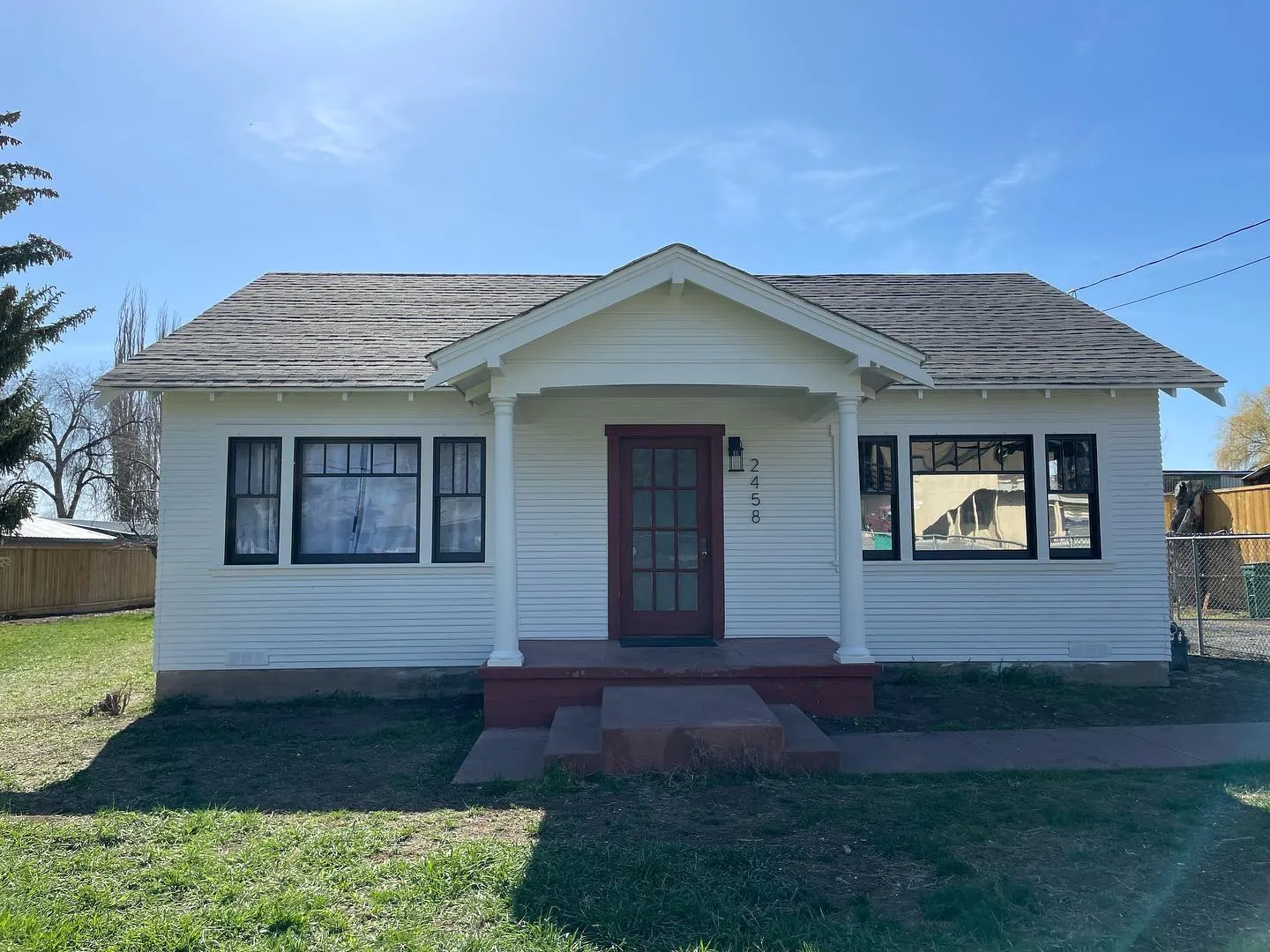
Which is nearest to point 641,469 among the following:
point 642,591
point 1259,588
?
point 642,591

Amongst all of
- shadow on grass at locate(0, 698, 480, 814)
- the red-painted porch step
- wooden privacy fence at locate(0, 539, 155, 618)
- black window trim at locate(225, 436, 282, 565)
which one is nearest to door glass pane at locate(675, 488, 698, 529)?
shadow on grass at locate(0, 698, 480, 814)

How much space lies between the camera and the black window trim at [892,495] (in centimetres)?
923

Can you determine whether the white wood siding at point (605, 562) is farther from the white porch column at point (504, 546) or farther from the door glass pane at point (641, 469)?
the white porch column at point (504, 546)

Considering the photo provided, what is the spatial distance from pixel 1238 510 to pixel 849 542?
14.8 meters

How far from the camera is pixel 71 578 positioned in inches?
808

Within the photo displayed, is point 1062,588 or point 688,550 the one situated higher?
point 688,550

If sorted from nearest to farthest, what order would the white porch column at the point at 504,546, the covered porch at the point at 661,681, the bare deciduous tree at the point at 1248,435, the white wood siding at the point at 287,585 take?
1. the covered porch at the point at 661,681
2. the white porch column at the point at 504,546
3. the white wood siding at the point at 287,585
4. the bare deciduous tree at the point at 1248,435

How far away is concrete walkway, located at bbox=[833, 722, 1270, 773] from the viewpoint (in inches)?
243

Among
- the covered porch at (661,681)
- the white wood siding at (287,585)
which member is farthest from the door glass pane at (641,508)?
the covered porch at (661,681)

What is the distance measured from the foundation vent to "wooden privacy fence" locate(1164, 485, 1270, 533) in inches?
356

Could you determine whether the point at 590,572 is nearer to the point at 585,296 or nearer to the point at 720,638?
the point at 720,638

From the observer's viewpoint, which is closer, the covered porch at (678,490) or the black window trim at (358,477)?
the covered porch at (678,490)

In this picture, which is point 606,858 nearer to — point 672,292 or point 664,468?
point 672,292

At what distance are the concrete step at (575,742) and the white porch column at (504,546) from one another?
2.53ft
